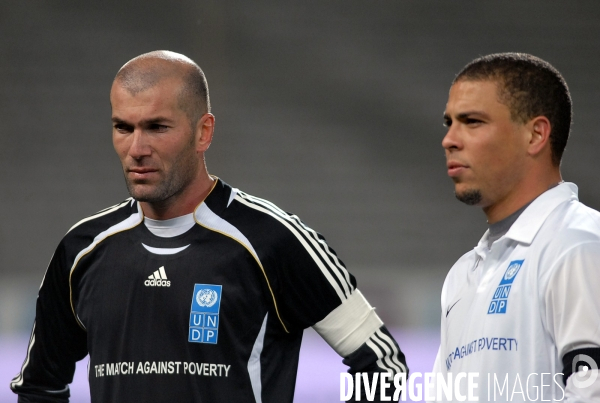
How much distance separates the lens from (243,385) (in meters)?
2.00

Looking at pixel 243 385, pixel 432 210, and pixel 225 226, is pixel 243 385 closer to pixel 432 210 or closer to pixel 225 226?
pixel 225 226

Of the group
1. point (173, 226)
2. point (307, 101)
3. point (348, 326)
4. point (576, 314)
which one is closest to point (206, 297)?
point (173, 226)

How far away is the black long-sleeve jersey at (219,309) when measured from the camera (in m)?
2.00

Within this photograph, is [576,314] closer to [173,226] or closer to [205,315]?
[205,315]

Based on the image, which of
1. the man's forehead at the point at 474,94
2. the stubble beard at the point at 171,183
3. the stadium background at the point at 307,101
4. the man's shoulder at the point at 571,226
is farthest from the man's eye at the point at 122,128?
the stadium background at the point at 307,101

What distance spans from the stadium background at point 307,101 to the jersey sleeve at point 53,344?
15.1 ft

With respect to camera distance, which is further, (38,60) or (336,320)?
(38,60)

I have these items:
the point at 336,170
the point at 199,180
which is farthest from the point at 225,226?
the point at 336,170

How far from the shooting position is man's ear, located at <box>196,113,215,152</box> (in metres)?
2.14

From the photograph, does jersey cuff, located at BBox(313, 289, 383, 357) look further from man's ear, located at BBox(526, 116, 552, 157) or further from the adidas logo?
man's ear, located at BBox(526, 116, 552, 157)

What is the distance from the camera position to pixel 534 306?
1549 millimetres

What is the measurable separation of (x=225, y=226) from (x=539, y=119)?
816 millimetres

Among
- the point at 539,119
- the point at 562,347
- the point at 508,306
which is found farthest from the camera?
the point at 539,119

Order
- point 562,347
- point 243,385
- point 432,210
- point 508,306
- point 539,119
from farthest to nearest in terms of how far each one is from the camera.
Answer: point 432,210 → point 243,385 → point 539,119 → point 508,306 → point 562,347
